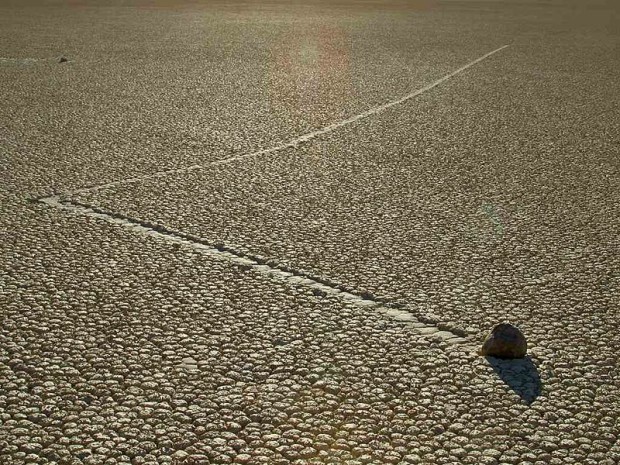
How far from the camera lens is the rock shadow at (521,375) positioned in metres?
3.28

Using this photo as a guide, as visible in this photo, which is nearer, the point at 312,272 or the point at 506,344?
the point at 506,344

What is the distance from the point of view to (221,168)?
656 cm

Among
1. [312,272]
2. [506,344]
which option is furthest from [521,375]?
[312,272]

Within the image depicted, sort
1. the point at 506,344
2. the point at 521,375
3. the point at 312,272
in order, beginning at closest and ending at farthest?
the point at 521,375 < the point at 506,344 < the point at 312,272

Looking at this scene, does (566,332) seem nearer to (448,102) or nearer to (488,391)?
(488,391)

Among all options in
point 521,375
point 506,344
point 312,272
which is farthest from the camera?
point 312,272

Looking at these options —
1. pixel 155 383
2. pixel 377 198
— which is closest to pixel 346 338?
pixel 155 383

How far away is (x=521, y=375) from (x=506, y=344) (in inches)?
6.3

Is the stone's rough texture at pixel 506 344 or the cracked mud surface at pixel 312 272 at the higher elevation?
the stone's rough texture at pixel 506 344

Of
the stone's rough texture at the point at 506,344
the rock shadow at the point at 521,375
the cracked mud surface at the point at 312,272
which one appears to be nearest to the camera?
the cracked mud surface at the point at 312,272

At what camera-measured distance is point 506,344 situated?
11.6 ft

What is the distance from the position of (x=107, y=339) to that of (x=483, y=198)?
287 centimetres

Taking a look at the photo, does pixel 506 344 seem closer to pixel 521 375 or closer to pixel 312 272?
pixel 521 375

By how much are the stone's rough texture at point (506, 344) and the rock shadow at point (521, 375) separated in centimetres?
2
